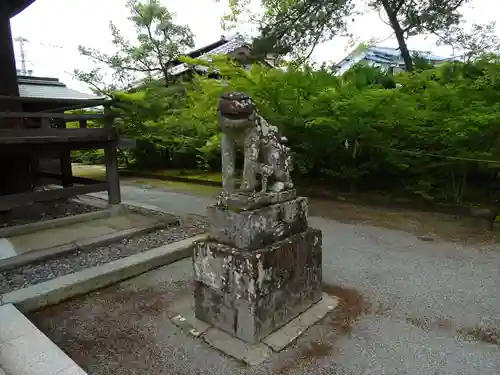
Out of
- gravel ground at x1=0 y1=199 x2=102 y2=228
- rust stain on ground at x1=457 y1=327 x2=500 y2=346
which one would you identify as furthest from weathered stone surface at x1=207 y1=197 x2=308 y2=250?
gravel ground at x1=0 y1=199 x2=102 y2=228

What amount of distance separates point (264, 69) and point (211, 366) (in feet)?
19.9

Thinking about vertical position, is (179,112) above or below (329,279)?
above

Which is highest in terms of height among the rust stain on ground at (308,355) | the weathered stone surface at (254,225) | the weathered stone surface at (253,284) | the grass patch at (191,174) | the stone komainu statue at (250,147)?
the stone komainu statue at (250,147)

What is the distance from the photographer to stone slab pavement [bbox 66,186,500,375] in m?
2.31

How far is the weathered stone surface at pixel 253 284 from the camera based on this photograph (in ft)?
8.19

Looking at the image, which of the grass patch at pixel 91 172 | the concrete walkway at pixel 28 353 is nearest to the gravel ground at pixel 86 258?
the concrete walkway at pixel 28 353

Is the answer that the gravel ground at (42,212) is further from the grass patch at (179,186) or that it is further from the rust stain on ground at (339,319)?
the rust stain on ground at (339,319)

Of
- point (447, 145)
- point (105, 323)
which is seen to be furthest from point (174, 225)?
point (447, 145)

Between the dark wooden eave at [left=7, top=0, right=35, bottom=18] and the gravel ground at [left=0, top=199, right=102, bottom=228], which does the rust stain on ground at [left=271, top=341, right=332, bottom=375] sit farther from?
the dark wooden eave at [left=7, top=0, right=35, bottom=18]

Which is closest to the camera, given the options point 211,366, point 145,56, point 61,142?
point 211,366

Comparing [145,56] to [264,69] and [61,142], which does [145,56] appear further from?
[61,142]

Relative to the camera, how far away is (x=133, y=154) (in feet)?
46.0

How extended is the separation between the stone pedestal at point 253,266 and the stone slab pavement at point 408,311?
0.98 feet

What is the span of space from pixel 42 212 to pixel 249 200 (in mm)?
5767
